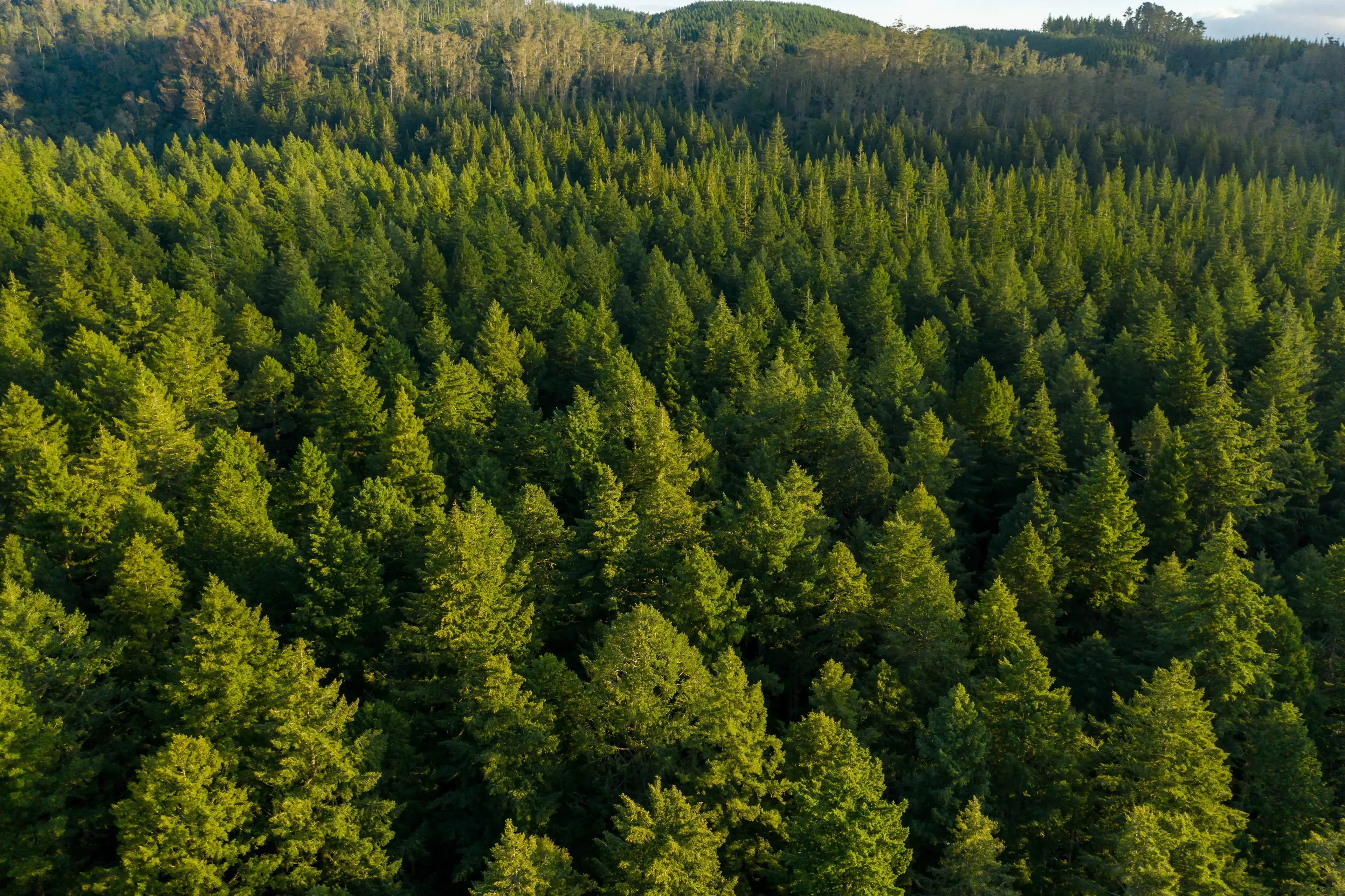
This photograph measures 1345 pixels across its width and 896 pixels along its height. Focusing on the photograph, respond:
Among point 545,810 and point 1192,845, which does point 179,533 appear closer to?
point 545,810

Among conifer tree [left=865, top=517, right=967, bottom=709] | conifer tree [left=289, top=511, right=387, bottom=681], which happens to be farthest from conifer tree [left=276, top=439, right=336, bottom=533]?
conifer tree [left=865, top=517, right=967, bottom=709]

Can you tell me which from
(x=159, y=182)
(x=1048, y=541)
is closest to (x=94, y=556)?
(x=1048, y=541)

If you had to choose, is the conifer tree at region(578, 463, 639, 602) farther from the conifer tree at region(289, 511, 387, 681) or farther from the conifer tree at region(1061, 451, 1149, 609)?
the conifer tree at region(1061, 451, 1149, 609)

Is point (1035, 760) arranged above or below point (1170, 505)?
below

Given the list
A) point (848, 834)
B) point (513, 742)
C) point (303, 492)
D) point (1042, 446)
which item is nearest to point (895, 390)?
point (1042, 446)

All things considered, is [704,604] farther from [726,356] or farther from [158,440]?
[726,356]

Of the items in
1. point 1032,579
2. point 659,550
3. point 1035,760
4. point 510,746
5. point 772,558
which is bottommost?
point 1035,760
